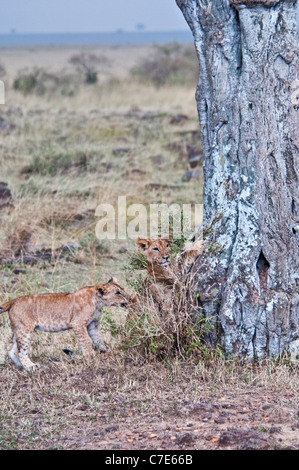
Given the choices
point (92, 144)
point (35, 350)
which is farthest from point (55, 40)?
point (35, 350)

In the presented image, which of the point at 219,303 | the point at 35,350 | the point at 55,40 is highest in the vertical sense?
the point at 55,40

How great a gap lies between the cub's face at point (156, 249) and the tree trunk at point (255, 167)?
2.30ft

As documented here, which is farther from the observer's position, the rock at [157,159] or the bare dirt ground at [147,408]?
the rock at [157,159]

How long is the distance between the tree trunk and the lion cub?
3.59 ft

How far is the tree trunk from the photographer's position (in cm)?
565

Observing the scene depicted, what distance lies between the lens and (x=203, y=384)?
216 inches

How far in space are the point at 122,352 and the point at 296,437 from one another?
1.83 metres

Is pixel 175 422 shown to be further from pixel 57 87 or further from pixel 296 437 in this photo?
pixel 57 87

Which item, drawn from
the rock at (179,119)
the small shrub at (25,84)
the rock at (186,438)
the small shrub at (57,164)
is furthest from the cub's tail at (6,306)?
the small shrub at (25,84)

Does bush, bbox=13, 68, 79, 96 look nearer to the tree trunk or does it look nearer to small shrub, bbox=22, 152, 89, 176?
small shrub, bbox=22, 152, 89, 176

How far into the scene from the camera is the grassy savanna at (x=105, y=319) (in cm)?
488

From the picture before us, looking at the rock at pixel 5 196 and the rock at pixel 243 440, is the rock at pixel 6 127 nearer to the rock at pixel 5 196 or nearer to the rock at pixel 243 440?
the rock at pixel 5 196

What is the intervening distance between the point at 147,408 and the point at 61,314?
1560mm

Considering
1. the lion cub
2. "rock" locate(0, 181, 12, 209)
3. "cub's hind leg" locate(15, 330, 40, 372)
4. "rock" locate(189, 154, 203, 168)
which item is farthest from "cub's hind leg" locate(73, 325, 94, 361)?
"rock" locate(189, 154, 203, 168)
